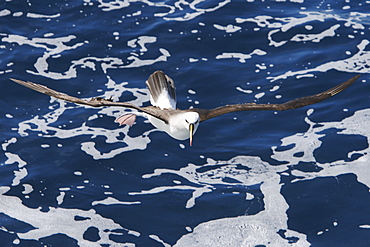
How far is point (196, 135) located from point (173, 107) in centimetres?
182

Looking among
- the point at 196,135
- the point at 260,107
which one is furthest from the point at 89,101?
the point at 196,135

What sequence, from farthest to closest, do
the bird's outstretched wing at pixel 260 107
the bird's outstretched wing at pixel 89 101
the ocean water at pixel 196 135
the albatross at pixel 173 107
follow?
the ocean water at pixel 196 135, the bird's outstretched wing at pixel 260 107, the albatross at pixel 173 107, the bird's outstretched wing at pixel 89 101

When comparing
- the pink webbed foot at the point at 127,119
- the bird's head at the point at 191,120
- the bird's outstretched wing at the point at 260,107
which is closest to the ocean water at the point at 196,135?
the pink webbed foot at the point at 127,119

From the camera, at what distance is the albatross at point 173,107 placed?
41.3 feet

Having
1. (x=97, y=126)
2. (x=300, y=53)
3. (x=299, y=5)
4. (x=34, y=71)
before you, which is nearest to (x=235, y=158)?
(x=97, y=126)

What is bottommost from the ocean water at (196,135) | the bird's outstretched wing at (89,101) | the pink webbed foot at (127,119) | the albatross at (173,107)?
the ocean water at (196,135)

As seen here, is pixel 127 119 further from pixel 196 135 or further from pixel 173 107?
pixel 196 135

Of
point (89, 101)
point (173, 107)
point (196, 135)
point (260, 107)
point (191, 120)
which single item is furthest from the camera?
point (196, 135)

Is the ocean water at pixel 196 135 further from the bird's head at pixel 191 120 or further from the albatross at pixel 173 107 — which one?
the bird's head at pixel 191 120

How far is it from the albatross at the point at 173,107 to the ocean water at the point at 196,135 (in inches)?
70.6

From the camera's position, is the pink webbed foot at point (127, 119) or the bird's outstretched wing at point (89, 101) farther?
the pink webbed foot at point (127, 119)

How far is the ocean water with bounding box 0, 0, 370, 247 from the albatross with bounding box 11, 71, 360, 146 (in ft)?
5.89

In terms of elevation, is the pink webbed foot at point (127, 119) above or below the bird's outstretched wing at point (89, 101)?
below

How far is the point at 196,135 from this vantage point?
16625mm
